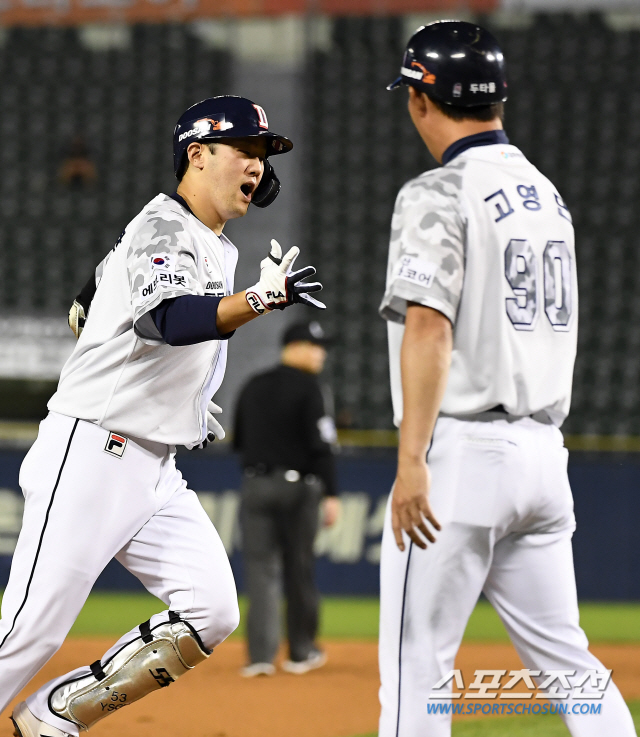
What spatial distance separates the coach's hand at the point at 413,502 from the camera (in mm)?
2348

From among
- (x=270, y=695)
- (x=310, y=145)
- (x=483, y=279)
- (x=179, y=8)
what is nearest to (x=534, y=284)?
(x=483, y=279)

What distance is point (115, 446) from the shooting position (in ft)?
9.75

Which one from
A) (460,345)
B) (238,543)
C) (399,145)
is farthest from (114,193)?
(460,345)

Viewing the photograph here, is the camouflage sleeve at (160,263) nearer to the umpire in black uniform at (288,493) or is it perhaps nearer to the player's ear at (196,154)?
the player's ear at (196,154)

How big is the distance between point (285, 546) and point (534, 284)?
13.2 feet

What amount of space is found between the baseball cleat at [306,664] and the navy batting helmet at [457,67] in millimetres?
4204

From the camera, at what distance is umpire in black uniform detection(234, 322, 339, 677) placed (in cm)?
610

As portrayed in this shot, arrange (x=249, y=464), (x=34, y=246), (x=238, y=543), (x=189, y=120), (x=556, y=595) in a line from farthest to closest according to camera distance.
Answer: (x=34, y=246) < (x=238, y=543) < (x=249, y=464) < (x=189, y=120) < (x=556, y=595)

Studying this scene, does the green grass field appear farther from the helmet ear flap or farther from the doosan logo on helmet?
the doosan logo on helmet

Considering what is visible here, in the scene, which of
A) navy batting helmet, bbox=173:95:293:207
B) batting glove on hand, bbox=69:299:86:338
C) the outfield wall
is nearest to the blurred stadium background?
the outfield wall

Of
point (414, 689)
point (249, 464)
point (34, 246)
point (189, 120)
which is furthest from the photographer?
point (34, 246)

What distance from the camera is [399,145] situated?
13727 millimetres

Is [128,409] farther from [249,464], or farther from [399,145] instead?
[399,145]

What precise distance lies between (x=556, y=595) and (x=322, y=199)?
1132 cm
